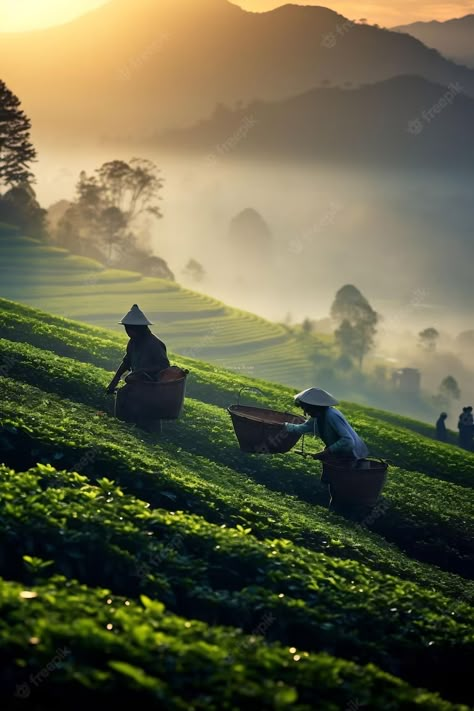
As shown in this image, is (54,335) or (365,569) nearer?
(365,569)

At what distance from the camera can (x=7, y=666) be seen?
784cm

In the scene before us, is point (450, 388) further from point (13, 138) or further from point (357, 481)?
point (357, 481)

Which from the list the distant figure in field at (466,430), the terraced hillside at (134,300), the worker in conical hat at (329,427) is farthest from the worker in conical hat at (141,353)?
the terraced hillside at (134,300)

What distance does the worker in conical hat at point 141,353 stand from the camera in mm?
17578

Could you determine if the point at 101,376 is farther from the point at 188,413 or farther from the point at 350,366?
the point at 350,366

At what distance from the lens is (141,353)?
17.7 meters

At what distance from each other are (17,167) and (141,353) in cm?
10127

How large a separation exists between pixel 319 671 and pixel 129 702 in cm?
203

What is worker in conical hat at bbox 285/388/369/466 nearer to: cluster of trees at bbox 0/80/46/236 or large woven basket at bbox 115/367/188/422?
large woven basket at bbox 115/367/188/422

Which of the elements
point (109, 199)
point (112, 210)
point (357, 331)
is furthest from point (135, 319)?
point (357, 331)

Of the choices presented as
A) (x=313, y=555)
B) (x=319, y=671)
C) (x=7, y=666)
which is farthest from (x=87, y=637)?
(x=313, y=555)

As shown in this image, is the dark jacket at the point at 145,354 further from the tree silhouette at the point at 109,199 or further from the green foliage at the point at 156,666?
the tree silhouette at the point at 109,199

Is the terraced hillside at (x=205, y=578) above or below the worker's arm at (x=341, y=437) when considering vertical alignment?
below

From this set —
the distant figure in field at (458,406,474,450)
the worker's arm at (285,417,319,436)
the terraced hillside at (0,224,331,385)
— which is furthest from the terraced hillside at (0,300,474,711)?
the terraced hillside at (0,224,331,385)
